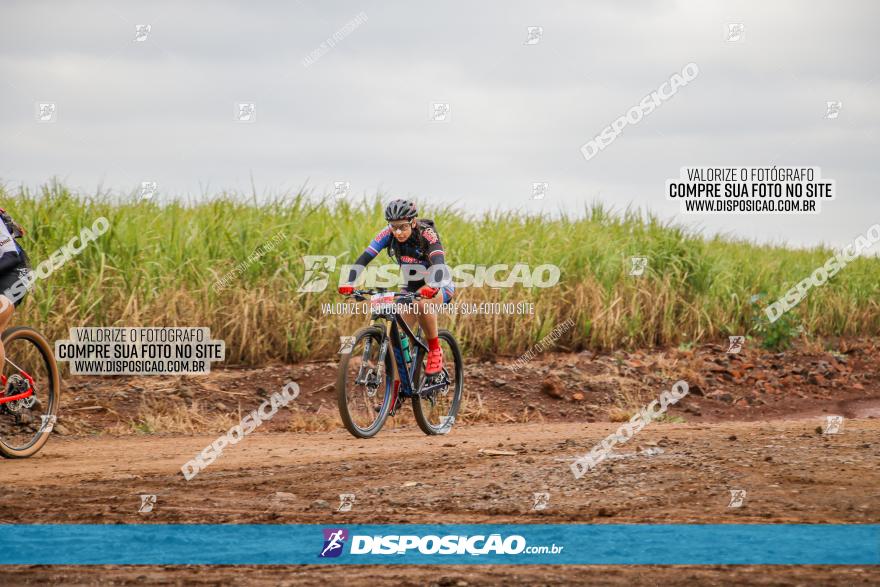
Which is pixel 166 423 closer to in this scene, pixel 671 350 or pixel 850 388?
pixel 671 350

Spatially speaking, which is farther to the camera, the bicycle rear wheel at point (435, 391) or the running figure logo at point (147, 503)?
the bicycle rear wheel at point (435, 391)

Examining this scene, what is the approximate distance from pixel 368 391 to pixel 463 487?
278 centimetres

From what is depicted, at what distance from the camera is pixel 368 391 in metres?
9.97

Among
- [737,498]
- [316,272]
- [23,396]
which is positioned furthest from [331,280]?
[737,498]

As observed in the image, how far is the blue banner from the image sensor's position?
216 inches

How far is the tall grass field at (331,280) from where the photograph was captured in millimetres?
13328

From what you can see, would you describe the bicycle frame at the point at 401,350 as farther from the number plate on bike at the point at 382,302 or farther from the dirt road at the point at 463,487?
the dirt road at the point at 463,487

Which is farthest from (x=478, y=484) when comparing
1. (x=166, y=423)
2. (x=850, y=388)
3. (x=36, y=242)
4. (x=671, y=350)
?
(x=850, y=388)

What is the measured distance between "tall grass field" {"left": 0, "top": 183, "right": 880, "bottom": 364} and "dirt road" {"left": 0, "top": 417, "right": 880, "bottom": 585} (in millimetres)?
3537

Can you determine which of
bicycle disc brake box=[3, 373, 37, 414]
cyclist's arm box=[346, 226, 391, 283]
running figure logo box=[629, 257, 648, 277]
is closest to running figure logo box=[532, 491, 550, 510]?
cyclist's arm box=[346, 226, 391, 283]

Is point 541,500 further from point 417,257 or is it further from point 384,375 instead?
point 417,257

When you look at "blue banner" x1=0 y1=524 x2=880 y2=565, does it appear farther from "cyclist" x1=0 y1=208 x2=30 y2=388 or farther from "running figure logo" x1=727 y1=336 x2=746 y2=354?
"running figure logo" x1=727 y1=336 x2=746 y2=354

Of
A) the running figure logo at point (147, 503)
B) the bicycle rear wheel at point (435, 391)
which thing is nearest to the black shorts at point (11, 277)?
the running figure logo at point (147, 503)

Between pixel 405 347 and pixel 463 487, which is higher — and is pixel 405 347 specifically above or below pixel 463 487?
above
